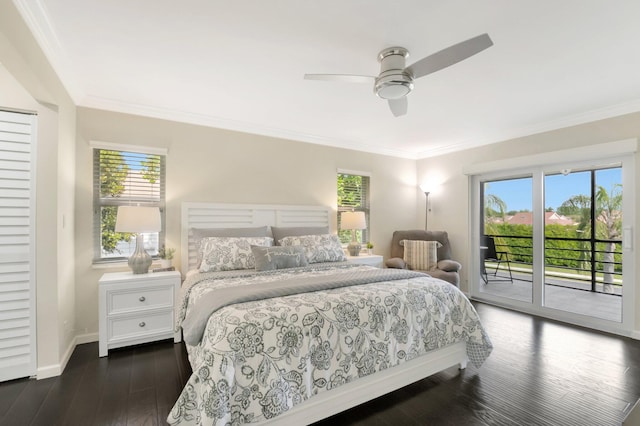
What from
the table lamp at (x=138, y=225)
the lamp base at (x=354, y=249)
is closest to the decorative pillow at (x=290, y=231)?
the lamp base at (x=354, y=249)

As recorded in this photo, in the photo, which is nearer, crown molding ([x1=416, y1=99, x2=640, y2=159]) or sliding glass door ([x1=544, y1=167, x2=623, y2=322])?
crown molding ([x1=416, y1=99, x2=640, y2=159])

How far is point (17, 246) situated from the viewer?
2340 millimetres

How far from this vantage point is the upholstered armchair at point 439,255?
419 centimetres

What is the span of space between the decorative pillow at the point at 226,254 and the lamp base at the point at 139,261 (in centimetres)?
55

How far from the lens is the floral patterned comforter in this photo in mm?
1505

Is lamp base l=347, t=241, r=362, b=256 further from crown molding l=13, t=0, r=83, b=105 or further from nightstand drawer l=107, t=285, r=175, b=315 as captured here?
crown molding l=13, t=0, r=83, b=105

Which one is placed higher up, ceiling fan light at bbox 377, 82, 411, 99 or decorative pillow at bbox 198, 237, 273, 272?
ceiling fan light at bbox 377, 82, 411, 99

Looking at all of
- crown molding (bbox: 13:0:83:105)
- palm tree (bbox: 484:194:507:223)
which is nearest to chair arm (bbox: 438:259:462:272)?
palm tree (bbox: 484:194:507:223)

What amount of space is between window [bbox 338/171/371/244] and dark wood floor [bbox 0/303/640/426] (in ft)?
8.47

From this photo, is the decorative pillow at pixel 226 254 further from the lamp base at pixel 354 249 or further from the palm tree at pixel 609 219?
the palm tree at pixel 609 219

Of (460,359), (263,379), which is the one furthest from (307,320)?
(460,359)

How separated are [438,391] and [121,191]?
3.68m

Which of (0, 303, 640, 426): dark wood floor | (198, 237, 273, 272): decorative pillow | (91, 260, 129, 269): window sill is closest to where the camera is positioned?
(0, 303, 640, 426): dark wood floor

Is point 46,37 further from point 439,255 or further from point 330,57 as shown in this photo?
point 439,255
